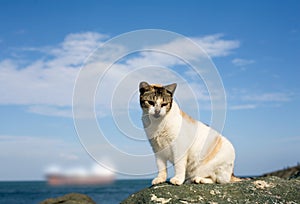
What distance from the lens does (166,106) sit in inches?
287

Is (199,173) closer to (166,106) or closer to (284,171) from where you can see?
(166,106)

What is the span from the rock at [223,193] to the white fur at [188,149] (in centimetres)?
42

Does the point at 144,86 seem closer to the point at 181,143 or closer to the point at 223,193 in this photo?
the point at 181,143

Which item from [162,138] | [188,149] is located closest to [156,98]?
[162,138]

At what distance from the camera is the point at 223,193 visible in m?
Result: 6.95

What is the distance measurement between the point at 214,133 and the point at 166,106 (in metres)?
1.32

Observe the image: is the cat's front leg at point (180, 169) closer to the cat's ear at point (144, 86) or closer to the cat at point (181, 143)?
the cat at point (181, 143)

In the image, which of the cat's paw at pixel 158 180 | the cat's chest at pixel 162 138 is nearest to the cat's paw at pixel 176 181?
the cat's paw at pixel 158 180

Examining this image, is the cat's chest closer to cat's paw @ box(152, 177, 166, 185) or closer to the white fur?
the white fur

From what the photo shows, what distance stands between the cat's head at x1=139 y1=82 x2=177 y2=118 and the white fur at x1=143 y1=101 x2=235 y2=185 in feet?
0.58

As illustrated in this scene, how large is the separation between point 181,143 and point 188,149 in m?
0.24

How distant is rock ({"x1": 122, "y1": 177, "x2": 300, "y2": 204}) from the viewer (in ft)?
22.3

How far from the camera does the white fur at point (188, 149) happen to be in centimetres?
749

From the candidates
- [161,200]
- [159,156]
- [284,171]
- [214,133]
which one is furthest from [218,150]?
[284,171]
